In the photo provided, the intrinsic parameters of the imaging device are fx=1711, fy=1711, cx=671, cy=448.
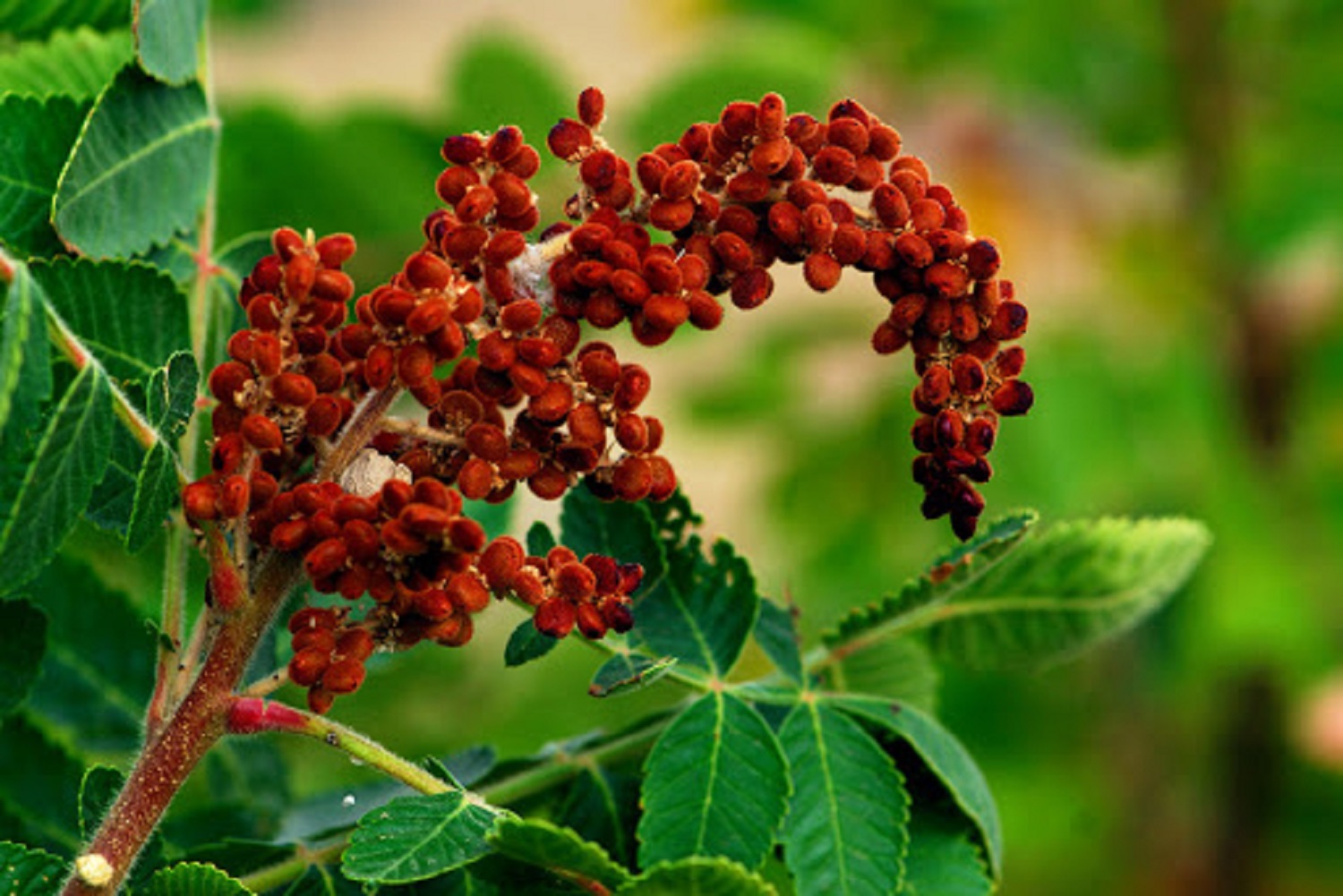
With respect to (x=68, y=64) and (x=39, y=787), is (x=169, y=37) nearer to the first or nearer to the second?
(x=68, y=64)

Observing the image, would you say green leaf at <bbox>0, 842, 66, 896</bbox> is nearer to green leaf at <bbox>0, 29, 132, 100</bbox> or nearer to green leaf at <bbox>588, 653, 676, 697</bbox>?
green leaf at <bbox>588, 653, 676, 697</bbox>

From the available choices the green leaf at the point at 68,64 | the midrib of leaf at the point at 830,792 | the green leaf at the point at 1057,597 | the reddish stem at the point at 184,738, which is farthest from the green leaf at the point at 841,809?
the green leaf at the point at 68,64

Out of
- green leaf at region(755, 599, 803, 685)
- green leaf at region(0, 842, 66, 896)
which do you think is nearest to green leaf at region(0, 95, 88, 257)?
green leaf at region(0, 842, 66, 896)

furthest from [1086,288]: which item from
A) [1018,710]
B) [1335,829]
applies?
[1335,829]

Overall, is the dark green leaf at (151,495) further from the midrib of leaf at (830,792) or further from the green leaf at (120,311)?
the midrib of leaf at (830,792)

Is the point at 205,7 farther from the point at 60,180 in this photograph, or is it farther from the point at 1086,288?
the point at 1086,288

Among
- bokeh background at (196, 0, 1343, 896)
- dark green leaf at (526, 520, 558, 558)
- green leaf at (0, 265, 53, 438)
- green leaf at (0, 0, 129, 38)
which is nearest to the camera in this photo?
green leaf at (0, 265, 53, 438)

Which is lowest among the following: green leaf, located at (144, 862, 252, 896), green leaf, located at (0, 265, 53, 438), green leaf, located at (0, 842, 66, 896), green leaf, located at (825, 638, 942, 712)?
green leaf, located at (0, 842, 66, 896)
